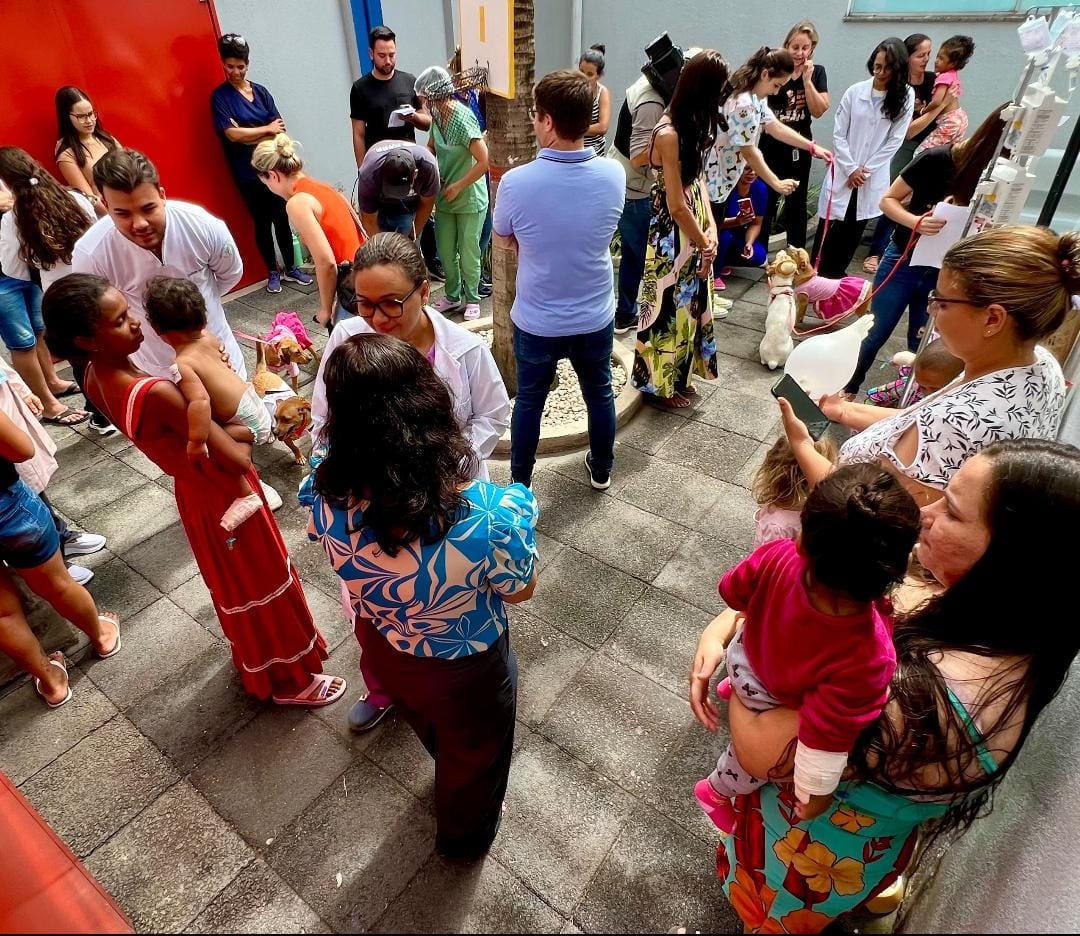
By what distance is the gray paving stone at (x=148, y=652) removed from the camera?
293cm

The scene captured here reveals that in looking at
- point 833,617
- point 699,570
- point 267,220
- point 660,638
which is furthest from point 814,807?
point 267,220

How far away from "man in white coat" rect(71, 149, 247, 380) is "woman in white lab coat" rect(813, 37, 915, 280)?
4.80 meters

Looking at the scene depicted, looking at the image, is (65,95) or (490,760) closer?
(490,760)

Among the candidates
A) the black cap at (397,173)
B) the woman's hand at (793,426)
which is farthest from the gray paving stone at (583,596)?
the black cap at (397,173)

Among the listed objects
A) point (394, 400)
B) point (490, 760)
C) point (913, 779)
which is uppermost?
point (394, 400)

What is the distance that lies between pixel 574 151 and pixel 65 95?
13.8 feet

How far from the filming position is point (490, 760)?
201cm

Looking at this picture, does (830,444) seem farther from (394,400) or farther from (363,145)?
(363,145)

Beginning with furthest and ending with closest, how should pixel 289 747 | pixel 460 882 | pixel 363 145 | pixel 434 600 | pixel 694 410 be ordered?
pixel 363 145, pixel 694 410, pixel 289 747, pixel 460 882, pixel 434 600

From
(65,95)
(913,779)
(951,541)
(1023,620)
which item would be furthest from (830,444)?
(65,95)

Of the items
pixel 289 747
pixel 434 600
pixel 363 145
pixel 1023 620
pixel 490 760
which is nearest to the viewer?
pixel 1023 620

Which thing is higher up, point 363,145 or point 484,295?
point 363,145

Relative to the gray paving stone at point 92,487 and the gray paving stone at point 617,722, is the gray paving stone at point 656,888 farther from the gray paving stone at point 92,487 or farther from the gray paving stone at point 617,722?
the gray paving stone at point 92,487

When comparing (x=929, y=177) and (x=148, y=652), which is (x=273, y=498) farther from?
(x=929, y=177)
